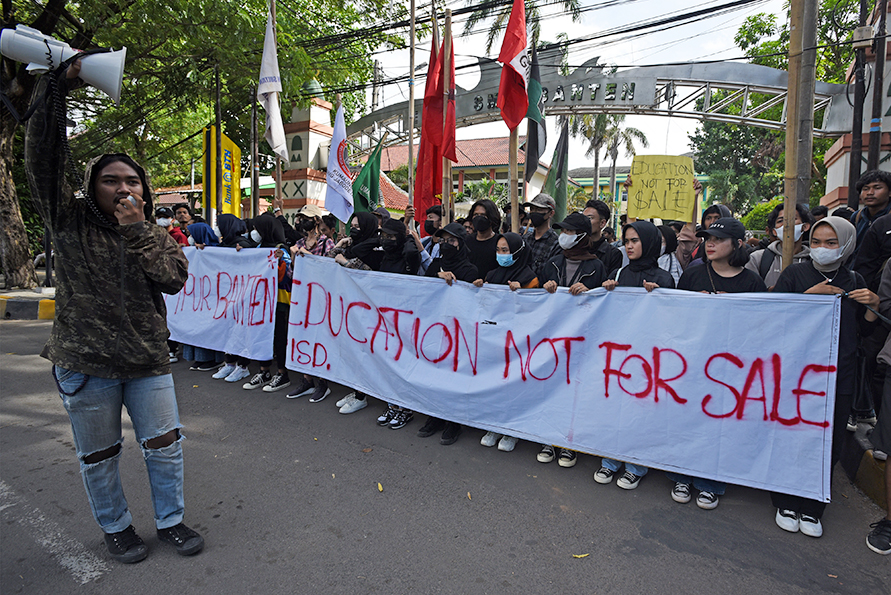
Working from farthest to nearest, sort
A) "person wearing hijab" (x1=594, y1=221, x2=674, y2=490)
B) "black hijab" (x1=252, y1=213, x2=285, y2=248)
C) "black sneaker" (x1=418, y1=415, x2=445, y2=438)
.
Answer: "black hijab" (x1=252, y1=213, x2=285, y2=248)
"black sneaker" (x1=418, y1=415, x2=445, y2=438)
"person wearing hijab" (x1=594, y1=221, x2=674, y2=490)

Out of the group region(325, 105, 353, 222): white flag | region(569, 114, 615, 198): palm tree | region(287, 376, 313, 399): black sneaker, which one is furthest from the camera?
region(569, 114, 615, 198): palm tree

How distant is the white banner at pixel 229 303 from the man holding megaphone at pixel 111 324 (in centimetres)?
267

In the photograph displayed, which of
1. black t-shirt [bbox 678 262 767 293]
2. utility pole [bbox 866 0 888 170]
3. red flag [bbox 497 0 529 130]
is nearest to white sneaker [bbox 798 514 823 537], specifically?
black t-shirt [bbox 678 262 767 293]

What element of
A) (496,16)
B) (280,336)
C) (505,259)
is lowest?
(280,336)

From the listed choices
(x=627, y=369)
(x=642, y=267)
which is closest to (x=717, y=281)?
(x=642, y=267)

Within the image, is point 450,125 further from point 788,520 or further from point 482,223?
point 788,520

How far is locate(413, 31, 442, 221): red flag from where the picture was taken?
6730 mm

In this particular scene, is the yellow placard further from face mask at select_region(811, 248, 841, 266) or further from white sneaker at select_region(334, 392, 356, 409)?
white sneaker at select_region(334, 392, 356, 409)

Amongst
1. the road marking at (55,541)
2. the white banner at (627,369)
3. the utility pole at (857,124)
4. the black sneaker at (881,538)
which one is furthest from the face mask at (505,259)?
the utility pole at (857,124)

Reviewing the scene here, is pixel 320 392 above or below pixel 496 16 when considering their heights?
below

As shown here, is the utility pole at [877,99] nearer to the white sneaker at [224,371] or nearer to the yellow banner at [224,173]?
the white sneaker at [224,371]

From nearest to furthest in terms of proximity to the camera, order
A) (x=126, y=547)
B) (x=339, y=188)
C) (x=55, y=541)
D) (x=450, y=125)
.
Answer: (x=126, y=547), (x=55, y=541), (x=450, y=125), (x=339, y=188)

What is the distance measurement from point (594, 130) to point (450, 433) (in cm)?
3153

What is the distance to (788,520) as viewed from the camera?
8.94 ft
